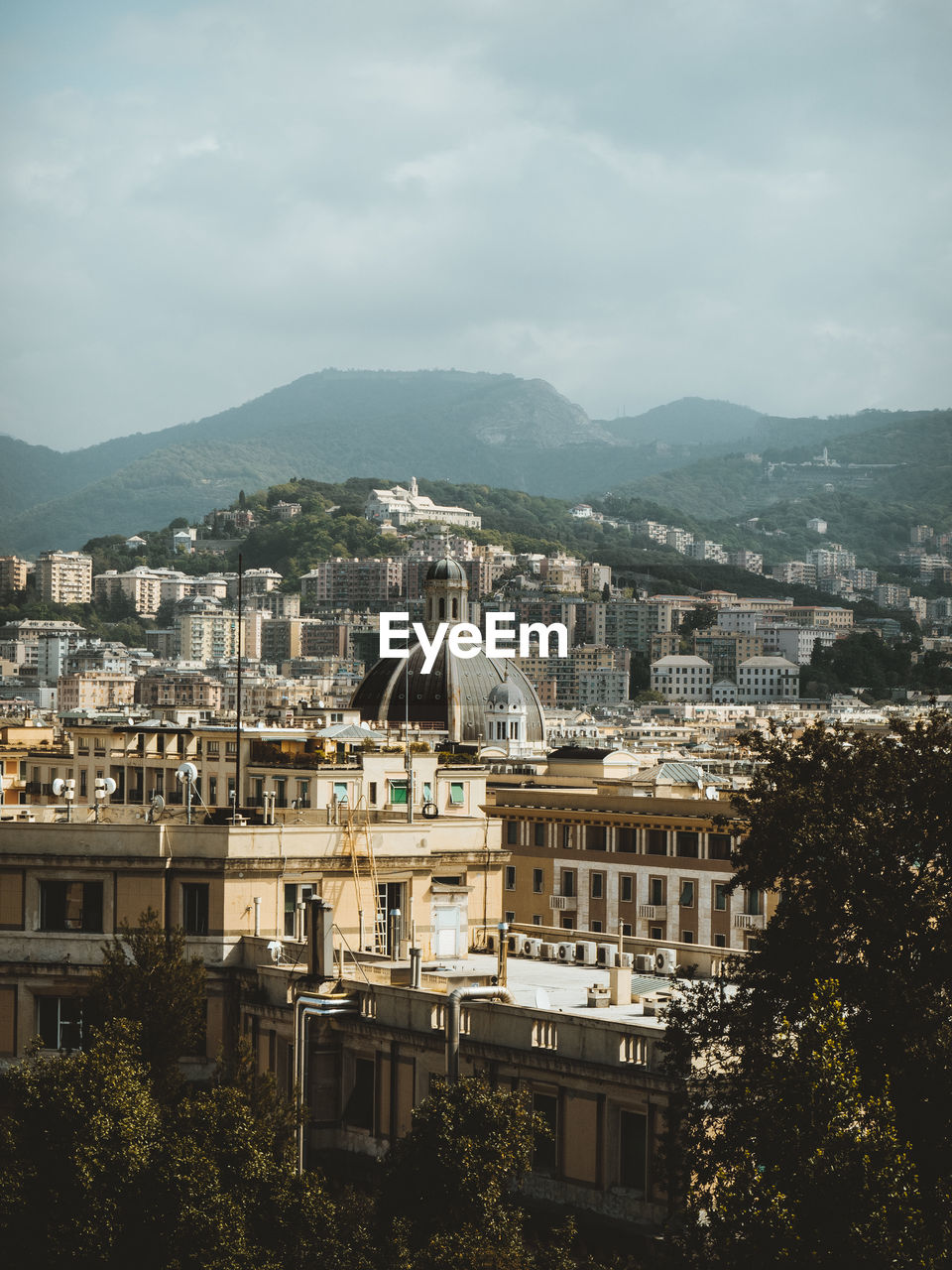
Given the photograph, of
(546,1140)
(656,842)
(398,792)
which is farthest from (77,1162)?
(656,842)

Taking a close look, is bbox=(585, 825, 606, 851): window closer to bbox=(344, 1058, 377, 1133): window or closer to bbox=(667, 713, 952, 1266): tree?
bbox=(344, 1058, 377, 1133): window

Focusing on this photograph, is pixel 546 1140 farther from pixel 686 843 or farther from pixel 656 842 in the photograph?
pixel 656 842

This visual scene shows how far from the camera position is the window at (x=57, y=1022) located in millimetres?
25594

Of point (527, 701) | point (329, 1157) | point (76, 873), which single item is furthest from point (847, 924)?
point (527, 701)

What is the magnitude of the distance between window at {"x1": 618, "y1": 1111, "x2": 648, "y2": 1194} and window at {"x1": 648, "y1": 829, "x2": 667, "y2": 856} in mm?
25175

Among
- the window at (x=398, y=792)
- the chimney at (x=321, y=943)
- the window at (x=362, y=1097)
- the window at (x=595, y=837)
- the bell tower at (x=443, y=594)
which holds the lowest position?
the window at (x=362, y=1097)

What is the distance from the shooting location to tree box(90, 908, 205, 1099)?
75.7 feet

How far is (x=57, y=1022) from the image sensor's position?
84.4 ft

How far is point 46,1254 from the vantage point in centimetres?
1906

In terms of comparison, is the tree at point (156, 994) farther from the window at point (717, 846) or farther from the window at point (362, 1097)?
the window at point (717, 846)

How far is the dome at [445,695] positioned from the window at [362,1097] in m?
68.4

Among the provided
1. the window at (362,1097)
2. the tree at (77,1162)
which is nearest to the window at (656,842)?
the window at (362,1097)

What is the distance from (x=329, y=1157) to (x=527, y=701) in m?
72.3

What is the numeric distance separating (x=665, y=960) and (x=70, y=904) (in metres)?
6.56
